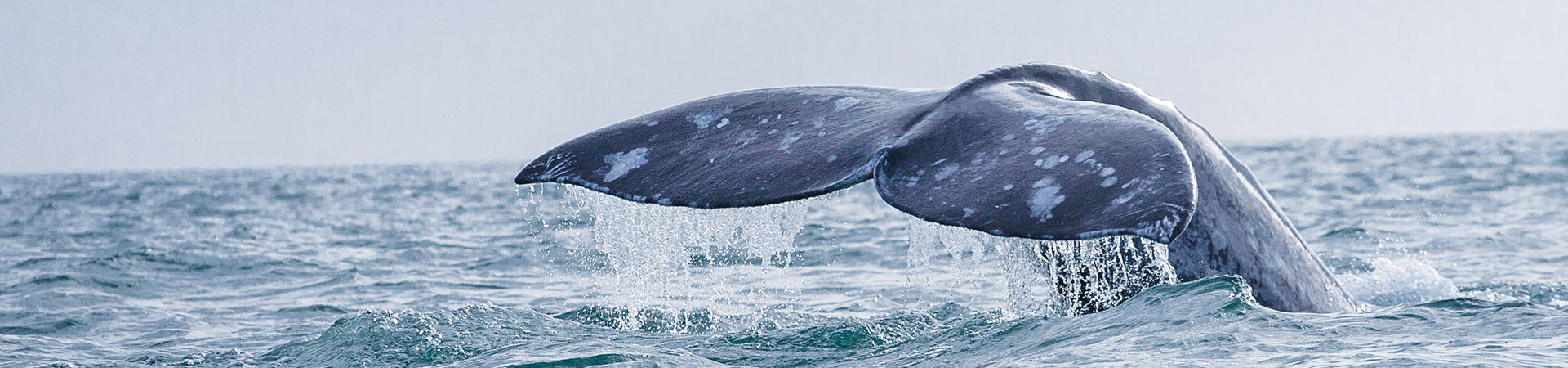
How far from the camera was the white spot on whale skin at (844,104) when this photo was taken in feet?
11.8

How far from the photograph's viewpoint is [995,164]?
113 inches

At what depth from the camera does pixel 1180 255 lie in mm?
3652

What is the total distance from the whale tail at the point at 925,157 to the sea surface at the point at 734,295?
25 cm

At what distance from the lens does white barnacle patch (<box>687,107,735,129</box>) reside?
3574 mm

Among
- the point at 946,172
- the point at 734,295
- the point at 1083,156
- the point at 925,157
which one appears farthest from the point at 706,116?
the point at 734,295

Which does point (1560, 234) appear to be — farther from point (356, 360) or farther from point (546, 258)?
point (356, 360)

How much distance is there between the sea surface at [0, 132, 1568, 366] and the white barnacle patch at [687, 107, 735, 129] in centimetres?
28

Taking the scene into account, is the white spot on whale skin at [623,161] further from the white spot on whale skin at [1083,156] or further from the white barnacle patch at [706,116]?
the white spot on whale skin at [1083,156]

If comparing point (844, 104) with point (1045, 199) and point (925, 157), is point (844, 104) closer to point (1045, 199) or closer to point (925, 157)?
point (925, 157)

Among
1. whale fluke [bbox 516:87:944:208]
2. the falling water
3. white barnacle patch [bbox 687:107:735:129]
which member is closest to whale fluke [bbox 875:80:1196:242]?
whale fluke [bbox 516:87:944:208]

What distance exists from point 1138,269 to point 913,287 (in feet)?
13.6

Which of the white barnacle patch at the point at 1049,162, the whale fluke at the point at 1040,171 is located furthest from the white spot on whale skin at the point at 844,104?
the white barnacle patch at the point at 1049,162

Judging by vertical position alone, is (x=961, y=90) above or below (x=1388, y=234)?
above

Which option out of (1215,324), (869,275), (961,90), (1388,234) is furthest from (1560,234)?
(961,90)
